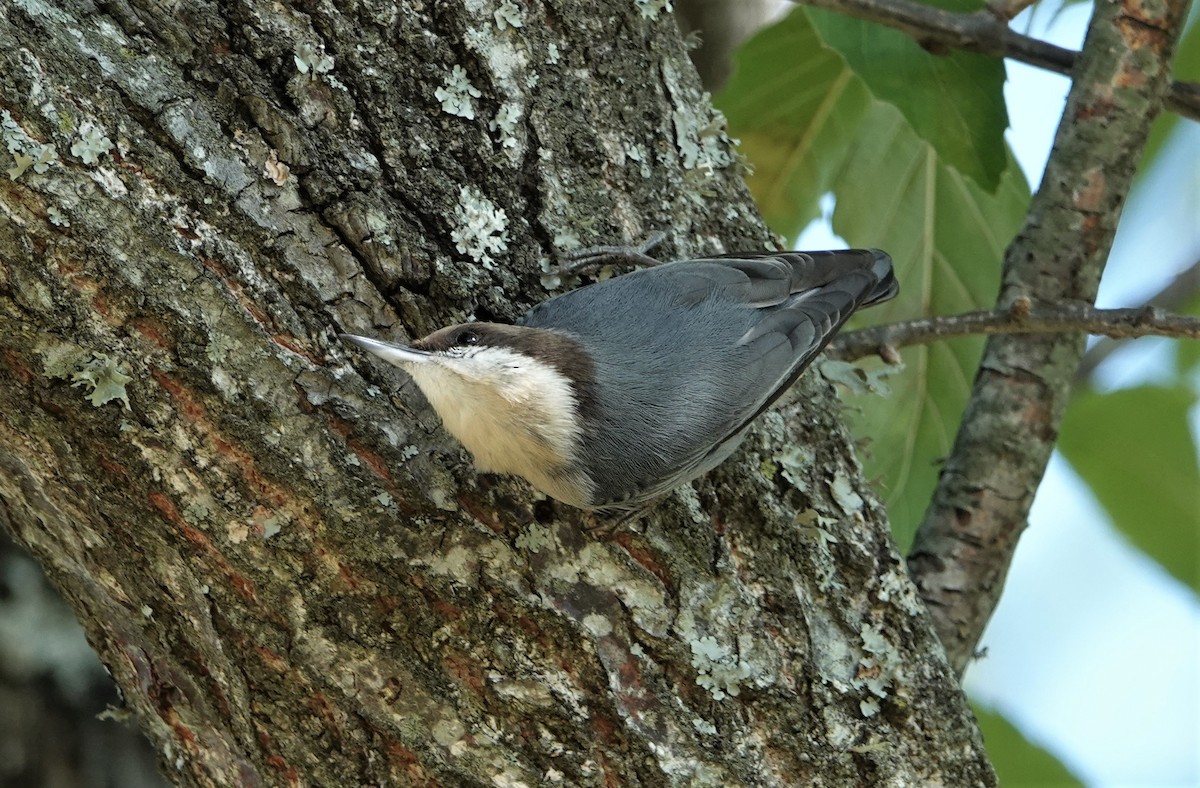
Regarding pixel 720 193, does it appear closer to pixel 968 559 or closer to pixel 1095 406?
pixel 968 559

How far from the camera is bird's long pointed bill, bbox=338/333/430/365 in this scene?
56.6 inches

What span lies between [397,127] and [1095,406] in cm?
164

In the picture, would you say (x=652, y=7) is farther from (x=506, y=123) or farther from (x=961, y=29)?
(x=961, y=29)

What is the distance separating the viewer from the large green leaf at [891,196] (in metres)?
2.42

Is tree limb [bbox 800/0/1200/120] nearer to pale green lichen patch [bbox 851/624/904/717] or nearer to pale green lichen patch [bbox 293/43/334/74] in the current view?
pale green lichen patch [bbox 293/43/334/74]

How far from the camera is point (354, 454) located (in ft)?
4.85

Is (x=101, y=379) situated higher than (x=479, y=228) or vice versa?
(x=479, y=228)

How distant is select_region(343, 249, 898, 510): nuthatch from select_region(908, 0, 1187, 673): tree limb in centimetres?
40

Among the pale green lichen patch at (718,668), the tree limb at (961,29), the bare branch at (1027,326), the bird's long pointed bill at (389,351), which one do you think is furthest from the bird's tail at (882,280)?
the bird's long pointed bill at (389,351)

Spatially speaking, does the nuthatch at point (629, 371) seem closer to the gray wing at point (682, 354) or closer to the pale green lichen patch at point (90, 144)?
the gray wing at point (682, 354)

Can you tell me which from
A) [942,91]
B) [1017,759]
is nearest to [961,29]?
[942,91]

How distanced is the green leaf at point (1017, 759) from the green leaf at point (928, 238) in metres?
0.42

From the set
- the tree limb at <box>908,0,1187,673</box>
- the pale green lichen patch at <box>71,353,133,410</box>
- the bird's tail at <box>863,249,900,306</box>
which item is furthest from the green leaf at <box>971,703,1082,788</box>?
the pale green lichen patch at <box>71,353,133,410</box>

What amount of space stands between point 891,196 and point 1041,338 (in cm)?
57
